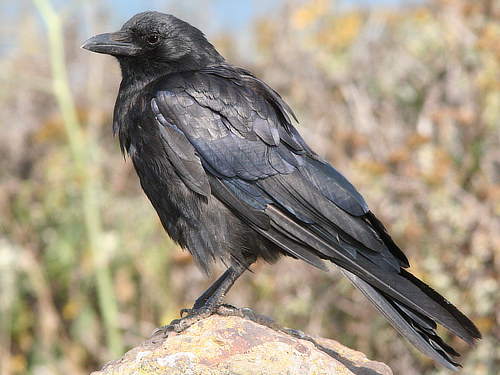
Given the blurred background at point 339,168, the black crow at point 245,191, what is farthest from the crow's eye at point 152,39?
the blurred background at point 339,168

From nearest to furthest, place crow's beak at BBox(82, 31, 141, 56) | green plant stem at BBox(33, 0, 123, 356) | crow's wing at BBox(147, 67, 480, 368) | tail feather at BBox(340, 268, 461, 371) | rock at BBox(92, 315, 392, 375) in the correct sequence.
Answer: rock at BBox(92, 315, 392, 375) → tail feather at BBox(340, 268, 461, 371) → crow's wing at BBox(147, 67, 480, 368) → crow's beak at BBox(82, 31, 141, 56) → green plant stem at BBox(33, 0, 123, 356)

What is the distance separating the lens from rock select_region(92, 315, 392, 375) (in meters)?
2.95

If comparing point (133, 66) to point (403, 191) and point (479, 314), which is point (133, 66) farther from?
point (479, 314)

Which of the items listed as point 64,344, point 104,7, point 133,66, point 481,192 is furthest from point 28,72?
point 481,192

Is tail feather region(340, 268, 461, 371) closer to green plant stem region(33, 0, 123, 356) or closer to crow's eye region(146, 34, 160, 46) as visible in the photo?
crow's eye region(146, 34, 160, 46)

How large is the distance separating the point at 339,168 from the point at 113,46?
2.99 m

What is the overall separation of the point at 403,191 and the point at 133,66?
2.93 m

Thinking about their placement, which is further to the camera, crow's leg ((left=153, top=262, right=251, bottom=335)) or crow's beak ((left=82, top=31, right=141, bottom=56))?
crow's beak ((left=82, top=31, right=141, bottom=56))

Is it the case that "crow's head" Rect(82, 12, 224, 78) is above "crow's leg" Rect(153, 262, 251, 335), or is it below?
above

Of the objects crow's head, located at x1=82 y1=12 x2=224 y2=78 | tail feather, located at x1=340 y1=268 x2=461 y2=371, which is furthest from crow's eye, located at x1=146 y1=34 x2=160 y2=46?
tail feather, located at x1=340 y1=268 x2=461 y2=371

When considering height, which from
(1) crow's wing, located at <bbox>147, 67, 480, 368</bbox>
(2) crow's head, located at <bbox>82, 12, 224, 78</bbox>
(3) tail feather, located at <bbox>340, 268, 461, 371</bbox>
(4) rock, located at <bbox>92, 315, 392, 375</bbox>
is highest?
(2) crow's head, located at <bbox>82, 12, 224, 78</bbox>

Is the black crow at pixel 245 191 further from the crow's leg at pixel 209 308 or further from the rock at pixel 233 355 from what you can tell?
the rock at pixel 233 355

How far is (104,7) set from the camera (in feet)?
27.1

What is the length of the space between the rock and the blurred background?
2.46 meters
